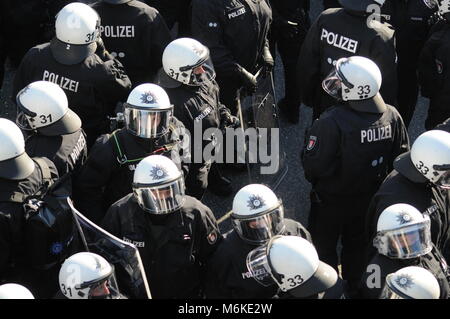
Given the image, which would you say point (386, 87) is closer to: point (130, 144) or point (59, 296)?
point (130, 144)

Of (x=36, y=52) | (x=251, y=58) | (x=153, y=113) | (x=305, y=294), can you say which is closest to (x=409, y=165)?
(x=305, y=294)

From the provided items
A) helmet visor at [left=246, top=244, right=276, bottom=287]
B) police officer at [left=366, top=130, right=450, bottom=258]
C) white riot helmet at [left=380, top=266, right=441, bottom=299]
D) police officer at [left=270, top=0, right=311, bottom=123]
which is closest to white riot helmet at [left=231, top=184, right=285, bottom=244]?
helmet visor at [left=246, top=244, right=276, bottom=287]

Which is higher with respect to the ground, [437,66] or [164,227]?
[437,66]

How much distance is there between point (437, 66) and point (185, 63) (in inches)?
95.5

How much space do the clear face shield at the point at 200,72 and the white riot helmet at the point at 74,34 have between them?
2.95 feet

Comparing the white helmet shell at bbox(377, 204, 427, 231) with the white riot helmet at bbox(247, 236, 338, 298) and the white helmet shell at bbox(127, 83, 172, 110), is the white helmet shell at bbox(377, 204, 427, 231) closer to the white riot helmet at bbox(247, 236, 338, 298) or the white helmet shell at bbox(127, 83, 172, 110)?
the white riot helmet at bbox(247, 236, 338, 298)

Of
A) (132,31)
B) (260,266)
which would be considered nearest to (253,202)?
(260,266)

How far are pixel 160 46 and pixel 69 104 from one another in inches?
46.4

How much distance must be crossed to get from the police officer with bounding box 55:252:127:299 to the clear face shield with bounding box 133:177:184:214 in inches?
29.5

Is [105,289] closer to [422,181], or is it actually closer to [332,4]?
[422,181]

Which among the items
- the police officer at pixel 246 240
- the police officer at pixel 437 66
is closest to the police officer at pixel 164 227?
the police officer at pixel 246 240

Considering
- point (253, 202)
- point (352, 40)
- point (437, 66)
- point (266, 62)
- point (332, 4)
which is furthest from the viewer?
point (332, 4)

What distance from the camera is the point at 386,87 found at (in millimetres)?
7875

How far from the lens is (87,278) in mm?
5199
